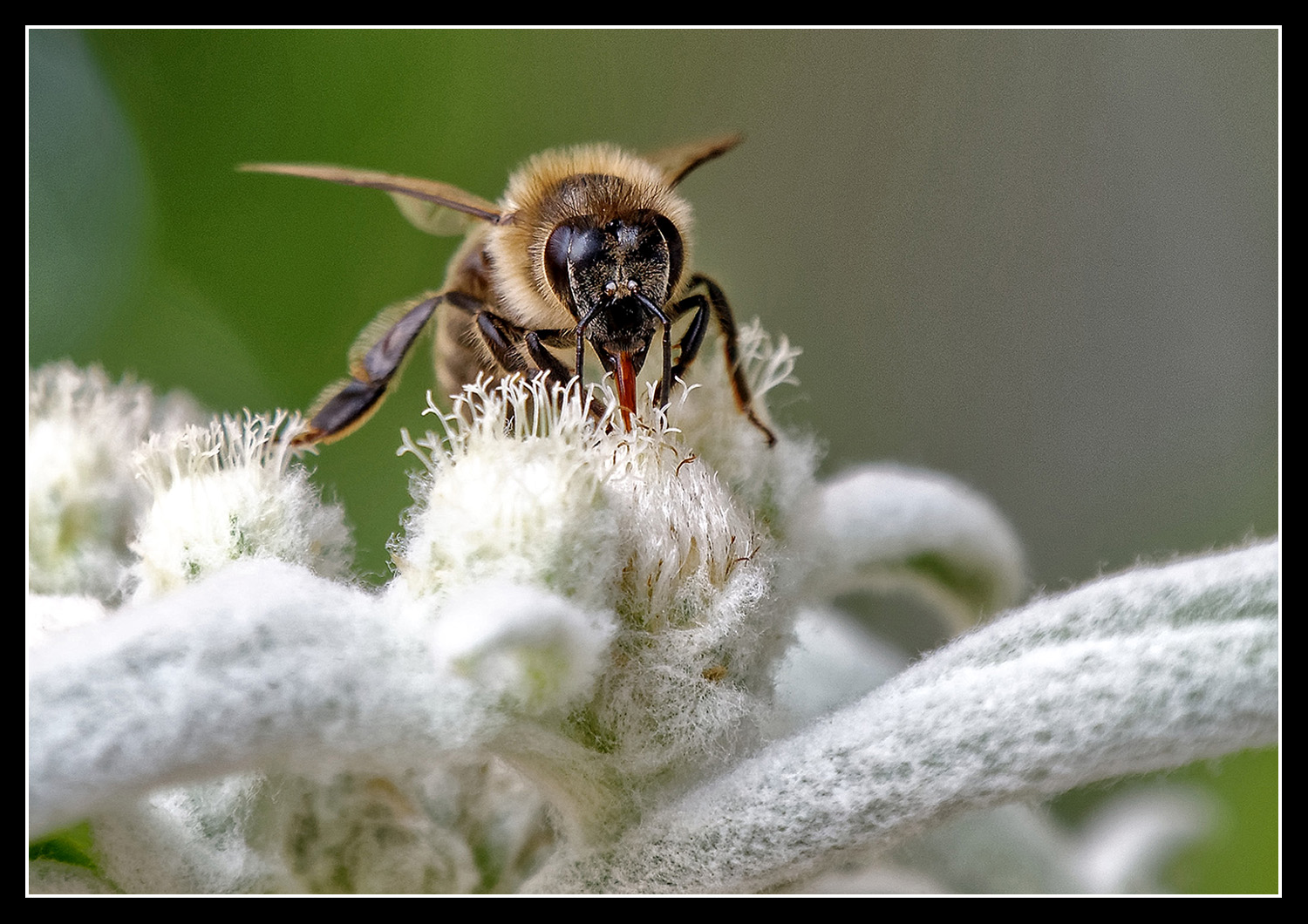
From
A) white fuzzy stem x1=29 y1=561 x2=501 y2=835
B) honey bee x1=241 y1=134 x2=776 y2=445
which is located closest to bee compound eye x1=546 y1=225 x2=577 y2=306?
honey bee x1=241 y1=134 x2=776 y2=445

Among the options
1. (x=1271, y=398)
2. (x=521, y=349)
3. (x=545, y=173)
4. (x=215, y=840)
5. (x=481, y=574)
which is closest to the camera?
(x=481, y=574)

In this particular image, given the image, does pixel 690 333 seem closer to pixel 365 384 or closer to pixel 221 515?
pixel 365 384

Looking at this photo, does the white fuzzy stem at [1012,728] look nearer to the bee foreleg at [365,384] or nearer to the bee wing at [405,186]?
the bee foreleg at [365,384]

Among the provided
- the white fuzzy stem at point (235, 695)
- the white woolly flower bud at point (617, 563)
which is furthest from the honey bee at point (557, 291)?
the white fuzzy stem at point (235, 695)

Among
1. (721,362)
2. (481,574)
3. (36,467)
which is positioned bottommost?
(481,574)

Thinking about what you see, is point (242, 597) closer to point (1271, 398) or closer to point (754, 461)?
point (754, 461)

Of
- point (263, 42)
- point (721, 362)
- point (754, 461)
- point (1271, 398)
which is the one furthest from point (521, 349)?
point (1271, 398)

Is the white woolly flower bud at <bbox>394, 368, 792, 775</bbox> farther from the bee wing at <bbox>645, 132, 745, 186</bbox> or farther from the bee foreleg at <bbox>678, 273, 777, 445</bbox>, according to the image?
the bee wing at <bbox>645, 132, 745, 186</bbox>
